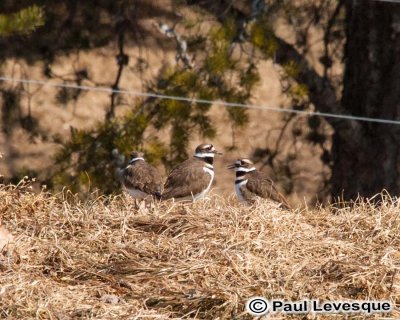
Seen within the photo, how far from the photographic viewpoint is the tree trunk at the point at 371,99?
41.1 feet

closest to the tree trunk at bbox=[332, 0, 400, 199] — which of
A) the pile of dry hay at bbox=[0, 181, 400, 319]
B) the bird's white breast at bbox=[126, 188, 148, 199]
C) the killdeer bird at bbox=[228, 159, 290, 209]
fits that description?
the killdeer bird at bbox=[228, 159, 290, 209]

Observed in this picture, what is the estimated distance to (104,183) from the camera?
11.8 m

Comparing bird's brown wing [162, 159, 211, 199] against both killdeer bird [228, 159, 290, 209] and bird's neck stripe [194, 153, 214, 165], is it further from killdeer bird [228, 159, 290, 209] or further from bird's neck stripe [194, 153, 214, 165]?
bird's neck stripe [194, 153, 214, 165]

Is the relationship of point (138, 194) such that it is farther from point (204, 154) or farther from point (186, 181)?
point (204, 154)

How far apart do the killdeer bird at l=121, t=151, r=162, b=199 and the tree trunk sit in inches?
130

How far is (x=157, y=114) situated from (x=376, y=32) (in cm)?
258

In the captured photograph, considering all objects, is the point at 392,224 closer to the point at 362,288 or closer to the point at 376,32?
the point at 362,288

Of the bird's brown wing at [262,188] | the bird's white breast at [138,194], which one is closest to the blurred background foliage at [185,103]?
the bird's white breast at [138,194]

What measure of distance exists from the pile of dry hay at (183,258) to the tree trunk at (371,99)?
5026 mm

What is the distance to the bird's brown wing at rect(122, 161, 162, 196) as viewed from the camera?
982cm

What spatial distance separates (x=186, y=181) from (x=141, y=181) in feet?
1.19

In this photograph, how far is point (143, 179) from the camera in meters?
9.91

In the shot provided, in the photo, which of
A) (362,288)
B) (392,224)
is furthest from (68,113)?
(362,288)

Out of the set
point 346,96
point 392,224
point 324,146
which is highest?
point 392,224
